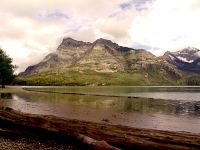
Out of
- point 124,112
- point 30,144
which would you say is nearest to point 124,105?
point 124,112

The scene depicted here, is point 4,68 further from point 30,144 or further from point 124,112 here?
point 30,144

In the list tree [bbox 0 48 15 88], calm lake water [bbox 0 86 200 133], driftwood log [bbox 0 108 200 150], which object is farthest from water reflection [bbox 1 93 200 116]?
tree [bbox 0 48 15 88]

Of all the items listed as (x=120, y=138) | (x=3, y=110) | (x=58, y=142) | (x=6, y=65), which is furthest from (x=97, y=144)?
(x=6, y=65)

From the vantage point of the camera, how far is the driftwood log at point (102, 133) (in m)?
15.0

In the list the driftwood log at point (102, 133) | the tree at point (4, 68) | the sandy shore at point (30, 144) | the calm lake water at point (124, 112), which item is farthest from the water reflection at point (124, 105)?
the tree at point (4, 68)

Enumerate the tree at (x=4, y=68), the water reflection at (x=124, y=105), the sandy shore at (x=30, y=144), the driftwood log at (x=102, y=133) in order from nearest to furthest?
the driftwood log at (x=102, y=133), the sandy shore at (x=30, y=144), the water reflection at (x=124, y=105), the tree at (x=4, y=68)

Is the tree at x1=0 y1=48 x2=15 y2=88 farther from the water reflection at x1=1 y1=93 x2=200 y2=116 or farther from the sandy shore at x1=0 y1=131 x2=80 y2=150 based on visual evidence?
the sandy shore at x1=0 y1=131 x2=80 y2=150

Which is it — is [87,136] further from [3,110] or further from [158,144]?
[3,110]

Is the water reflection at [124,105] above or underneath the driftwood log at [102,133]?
underneath

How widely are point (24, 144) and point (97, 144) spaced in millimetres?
6027

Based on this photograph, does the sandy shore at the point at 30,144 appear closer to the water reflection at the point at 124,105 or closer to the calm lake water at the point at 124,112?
the calm lake water at the point at 124,112

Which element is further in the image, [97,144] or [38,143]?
[38,143]

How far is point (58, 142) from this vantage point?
1881 cm

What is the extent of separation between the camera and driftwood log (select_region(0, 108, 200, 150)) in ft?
49.4
